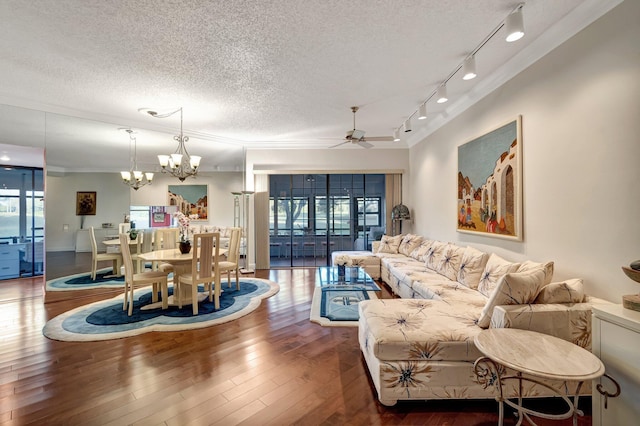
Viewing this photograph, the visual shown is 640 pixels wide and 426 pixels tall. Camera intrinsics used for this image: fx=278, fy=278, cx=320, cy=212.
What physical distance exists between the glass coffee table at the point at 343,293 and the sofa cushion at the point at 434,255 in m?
0.92

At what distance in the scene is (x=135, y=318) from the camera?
3.49 m

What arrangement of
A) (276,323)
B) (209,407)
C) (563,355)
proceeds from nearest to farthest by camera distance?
1. (563,355)
2. (209,407)
3. (276,323)

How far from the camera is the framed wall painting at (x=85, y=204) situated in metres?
4.76

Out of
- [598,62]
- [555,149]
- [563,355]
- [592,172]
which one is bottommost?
[563,355]

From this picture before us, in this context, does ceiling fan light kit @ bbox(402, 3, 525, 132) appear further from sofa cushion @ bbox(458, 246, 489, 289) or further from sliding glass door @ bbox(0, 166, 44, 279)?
sliding glass door @ bbox(0, 166, 44, 279)

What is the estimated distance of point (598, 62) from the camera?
2.12m

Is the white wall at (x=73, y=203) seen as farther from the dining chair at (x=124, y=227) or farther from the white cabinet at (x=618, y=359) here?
the white cabinet at (x=618, y=359)

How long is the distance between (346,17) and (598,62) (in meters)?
1.96

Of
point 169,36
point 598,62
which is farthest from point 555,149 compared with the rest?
point 169,36

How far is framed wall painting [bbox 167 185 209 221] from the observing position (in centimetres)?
609

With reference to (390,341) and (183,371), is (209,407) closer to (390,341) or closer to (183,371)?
(183,371)

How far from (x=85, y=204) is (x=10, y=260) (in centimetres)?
240

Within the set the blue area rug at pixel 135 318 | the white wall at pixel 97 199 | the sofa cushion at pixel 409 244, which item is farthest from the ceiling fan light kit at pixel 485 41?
the white wall at pixel 97 199

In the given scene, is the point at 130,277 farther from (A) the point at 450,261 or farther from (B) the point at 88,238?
(A) the point at 450,261
